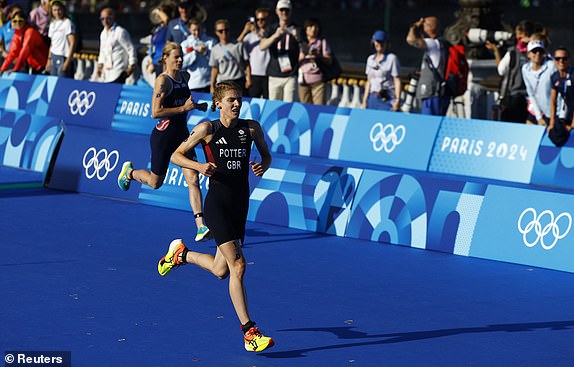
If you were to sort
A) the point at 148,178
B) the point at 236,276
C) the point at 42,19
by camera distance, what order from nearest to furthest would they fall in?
the point at 236,276 < the point at 148,178 < the point at 42,19

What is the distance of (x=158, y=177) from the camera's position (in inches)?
566

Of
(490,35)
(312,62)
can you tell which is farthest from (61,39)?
(490,35)

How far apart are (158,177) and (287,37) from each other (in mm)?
4865

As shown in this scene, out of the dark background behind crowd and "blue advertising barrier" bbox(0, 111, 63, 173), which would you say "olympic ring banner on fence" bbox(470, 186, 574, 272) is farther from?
the dark background behind crowd

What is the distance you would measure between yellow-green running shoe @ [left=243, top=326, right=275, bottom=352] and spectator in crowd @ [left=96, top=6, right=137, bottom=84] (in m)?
11.2

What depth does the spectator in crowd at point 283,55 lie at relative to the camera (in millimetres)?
18344

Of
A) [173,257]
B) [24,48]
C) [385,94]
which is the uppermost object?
[24,48]

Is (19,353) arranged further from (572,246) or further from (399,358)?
(572,246)

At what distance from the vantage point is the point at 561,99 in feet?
51.6

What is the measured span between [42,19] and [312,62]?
695cm

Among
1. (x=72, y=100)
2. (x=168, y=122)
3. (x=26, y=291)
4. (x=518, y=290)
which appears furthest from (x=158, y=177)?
(x=72, y=100)

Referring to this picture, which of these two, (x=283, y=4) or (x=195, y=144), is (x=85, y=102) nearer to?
(x=283, y=4)

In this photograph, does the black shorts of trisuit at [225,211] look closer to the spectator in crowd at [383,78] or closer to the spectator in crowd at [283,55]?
the spectator in crowd at [383,78]

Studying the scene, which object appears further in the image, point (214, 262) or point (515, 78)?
point (515, 78)
